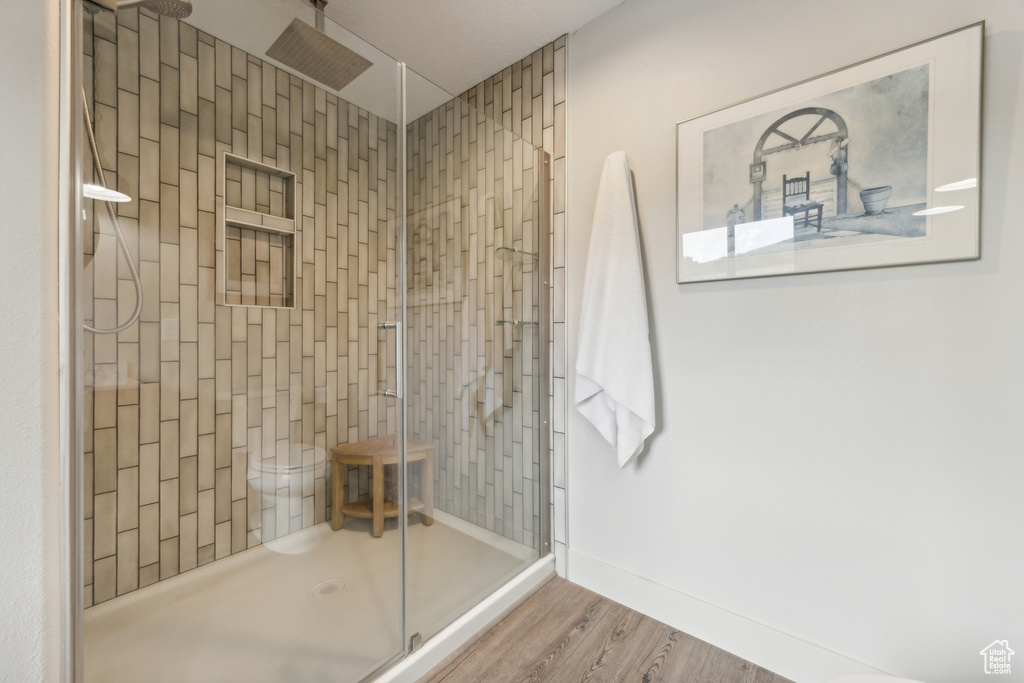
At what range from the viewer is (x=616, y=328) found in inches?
61.8

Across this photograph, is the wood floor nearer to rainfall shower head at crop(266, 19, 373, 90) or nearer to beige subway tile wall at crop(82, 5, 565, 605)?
beige subway tile wall at crop(82, 5, 565, 605)

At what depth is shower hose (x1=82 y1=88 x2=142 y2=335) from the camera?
2.64 ft

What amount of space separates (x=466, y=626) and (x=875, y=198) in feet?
6.00

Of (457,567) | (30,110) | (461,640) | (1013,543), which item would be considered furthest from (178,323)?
(1013,543)

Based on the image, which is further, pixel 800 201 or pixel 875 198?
pixel 800 201

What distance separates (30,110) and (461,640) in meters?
1.73

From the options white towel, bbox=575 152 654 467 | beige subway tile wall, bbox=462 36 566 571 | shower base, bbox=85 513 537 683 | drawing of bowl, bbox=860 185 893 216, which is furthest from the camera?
beige subway tile wall, bbox=462 36 566 571

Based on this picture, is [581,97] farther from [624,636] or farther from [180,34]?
[624,636]

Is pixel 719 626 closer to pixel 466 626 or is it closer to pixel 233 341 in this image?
pixel 466 626

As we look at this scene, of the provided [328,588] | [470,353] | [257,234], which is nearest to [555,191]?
[470,353]

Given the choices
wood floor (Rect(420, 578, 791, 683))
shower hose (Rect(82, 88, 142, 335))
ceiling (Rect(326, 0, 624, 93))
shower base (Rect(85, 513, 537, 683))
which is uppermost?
ceiling (Rect(326, 0, 624, 93))

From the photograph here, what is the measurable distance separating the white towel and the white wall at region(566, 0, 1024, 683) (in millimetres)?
93

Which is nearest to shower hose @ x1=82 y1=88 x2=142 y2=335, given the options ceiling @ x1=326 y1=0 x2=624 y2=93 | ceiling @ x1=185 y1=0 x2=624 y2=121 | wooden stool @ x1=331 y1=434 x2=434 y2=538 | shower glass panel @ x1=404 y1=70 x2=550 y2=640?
ceiling @ x1=185 y1=0 x2=624 y2=121

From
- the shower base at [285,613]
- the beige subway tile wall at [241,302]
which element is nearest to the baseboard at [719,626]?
the shower base at [285,613]
